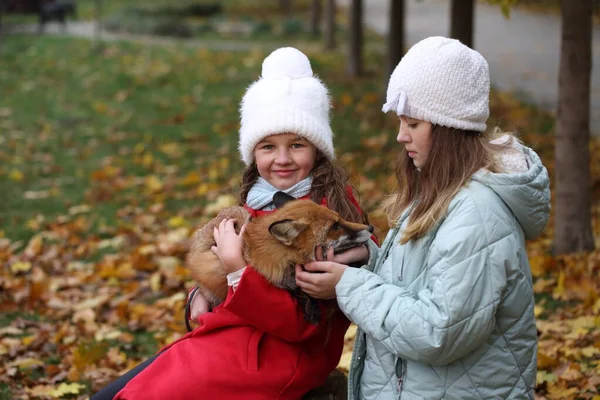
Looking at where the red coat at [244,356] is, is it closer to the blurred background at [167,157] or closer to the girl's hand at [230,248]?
the girl's hand at [230,248]

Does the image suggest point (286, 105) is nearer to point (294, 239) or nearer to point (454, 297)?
point (294, 239)

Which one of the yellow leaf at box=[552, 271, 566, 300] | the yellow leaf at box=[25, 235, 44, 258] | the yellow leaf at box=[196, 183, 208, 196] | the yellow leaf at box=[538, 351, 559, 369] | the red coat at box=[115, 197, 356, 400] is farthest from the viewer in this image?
the yellow leaf at box=[196, 183, 208, 196]

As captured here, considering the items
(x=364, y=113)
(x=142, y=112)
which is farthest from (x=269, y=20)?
(x=364, y=113)

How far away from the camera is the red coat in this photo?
9.54 feet

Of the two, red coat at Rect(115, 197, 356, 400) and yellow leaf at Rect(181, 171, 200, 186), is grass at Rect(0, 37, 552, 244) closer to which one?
yellow leaf at Rect(181, 171, 200, 186)

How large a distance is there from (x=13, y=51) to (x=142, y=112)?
8.61m

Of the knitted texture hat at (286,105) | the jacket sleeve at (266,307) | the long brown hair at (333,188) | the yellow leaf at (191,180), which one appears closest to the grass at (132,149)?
the yellow leaf at (191,180)

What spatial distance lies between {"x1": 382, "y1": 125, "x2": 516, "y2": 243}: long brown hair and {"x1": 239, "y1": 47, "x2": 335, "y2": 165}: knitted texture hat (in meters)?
0.77

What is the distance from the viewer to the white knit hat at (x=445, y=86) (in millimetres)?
2695

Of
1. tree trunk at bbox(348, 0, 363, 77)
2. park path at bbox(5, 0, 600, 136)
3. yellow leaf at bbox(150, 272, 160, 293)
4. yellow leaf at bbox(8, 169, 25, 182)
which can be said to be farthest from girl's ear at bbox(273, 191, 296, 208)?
tree trunk at bbox(348, 0, 363, 77)

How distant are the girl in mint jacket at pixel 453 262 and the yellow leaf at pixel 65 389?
8.26 ft

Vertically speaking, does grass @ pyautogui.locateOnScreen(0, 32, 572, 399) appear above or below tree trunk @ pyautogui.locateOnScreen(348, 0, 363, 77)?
below

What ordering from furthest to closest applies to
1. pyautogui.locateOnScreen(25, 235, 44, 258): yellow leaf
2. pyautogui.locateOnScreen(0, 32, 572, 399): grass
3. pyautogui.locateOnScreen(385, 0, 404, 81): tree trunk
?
1. pyautogui.locateOnScreen(385, 0, 404, 81): tree trunk
2. pyautogui.locateOnScreen(25, 235, 44, 258): yellow leaf
3. pyautogui.locateOnScreen(0, 32, 572, 399): grass

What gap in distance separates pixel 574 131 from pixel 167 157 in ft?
23.5
